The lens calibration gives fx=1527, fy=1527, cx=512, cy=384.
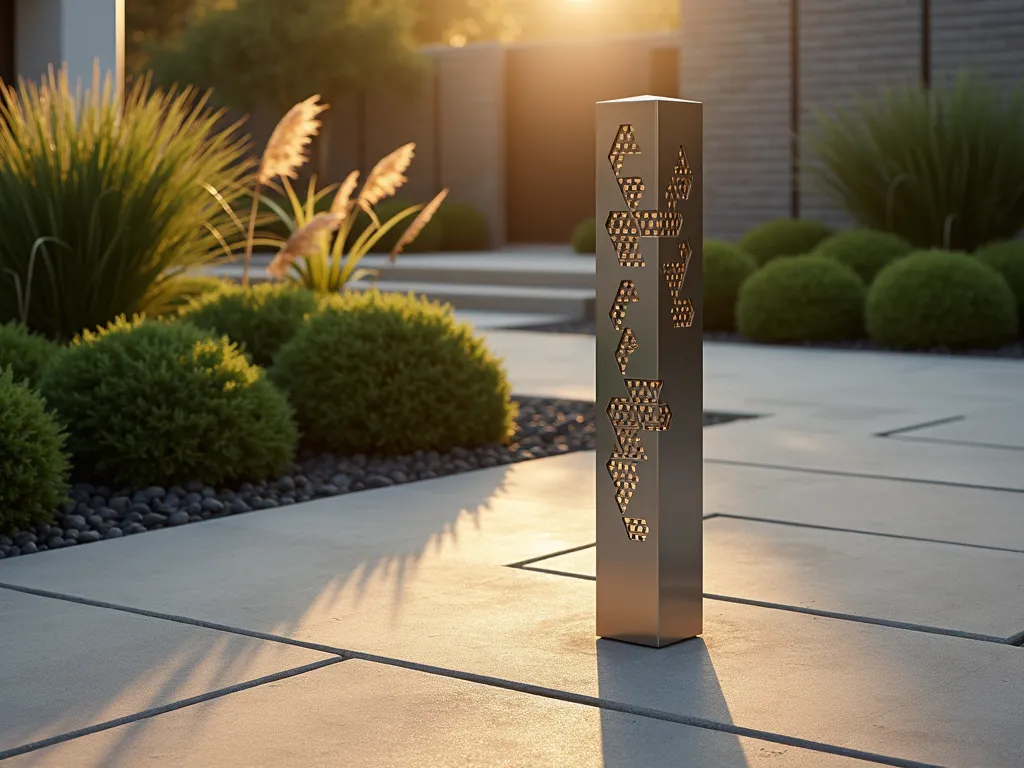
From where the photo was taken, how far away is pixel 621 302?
11.8 ft

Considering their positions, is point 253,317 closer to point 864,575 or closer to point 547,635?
point 864,575

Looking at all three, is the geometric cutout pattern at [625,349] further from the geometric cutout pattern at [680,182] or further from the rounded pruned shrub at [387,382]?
the rounded pruned shrub at [387,382]

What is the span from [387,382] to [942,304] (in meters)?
5.85

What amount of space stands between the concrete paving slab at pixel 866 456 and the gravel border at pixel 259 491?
693 mm

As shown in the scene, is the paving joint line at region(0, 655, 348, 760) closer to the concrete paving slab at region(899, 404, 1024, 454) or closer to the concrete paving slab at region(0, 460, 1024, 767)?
the concrete paving slab at region(0, 460, 1024, 767)

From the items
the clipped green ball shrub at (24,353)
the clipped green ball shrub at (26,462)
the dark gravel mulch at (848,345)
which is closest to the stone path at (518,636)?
the clipped green ball shrub at (26,462)

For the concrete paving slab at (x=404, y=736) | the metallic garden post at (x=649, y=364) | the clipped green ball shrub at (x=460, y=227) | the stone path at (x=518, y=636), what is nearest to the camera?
the concrete paving slab at (x=404, y=736)

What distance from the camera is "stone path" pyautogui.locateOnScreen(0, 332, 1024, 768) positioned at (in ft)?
9.89

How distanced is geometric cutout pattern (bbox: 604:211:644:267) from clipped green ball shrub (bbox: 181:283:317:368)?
3818 millimetres

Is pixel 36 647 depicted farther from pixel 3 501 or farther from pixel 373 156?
pixel 373 156

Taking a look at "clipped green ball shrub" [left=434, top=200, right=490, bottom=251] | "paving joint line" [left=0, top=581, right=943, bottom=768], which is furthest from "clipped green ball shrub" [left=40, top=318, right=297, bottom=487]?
"clipped green ball shrub" [left=434, top=200, right=490, bottom=251]

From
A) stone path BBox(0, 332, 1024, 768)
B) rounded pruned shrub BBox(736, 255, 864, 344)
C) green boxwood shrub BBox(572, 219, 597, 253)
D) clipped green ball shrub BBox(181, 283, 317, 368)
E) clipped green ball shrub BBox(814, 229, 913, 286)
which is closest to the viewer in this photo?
stone path BBox(0, 332, 1024, 768)

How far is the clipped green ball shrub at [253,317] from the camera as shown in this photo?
7.27m

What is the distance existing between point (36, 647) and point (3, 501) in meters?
1.30
